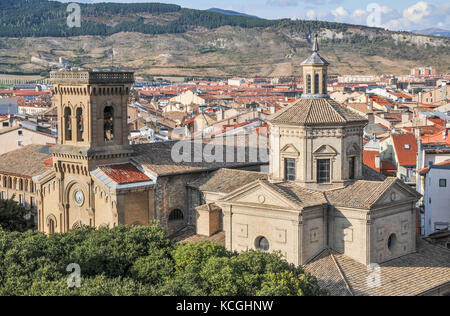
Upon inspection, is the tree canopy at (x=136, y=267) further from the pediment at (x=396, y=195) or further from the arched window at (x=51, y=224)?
the arched window at (x=51, y=224)

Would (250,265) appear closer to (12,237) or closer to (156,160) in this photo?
(12,237)

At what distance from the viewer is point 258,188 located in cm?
A: 3659

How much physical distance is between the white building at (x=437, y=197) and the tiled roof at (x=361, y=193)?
10879 millimetres

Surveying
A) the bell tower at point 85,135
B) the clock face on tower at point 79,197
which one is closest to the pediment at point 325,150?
the bell tower at point 85,135

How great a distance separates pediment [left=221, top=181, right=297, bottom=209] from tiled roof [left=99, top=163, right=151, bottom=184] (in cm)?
652

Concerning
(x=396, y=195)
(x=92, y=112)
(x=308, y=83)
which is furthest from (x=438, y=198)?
(x=92, y=112)

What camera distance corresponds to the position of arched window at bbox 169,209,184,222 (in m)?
43.6

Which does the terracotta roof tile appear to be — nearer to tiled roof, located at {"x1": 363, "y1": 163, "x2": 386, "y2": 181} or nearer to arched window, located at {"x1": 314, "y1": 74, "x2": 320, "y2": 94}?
tiled roof, located at {"x1": 363, "y1": 163, "x2": 386, "y2": 181}

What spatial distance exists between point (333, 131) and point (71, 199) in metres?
16.1

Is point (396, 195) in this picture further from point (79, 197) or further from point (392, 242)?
point (79, 197)

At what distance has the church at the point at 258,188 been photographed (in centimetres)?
3600

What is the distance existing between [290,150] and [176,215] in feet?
29.9

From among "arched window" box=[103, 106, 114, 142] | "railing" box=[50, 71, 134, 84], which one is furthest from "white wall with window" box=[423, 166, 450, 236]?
"arched window" box=[103, 106, 114, 142]
